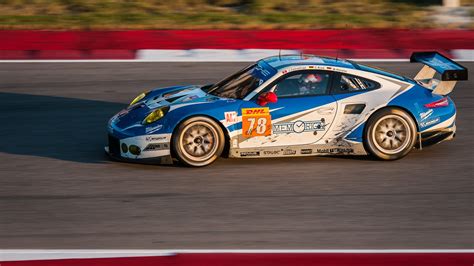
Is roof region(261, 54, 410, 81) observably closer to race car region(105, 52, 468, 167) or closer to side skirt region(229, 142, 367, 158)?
race car region(105, 52, 468, 167)

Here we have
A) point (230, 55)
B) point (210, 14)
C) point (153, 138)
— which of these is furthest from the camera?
point (210, 14)

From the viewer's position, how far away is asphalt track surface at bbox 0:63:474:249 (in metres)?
7.44

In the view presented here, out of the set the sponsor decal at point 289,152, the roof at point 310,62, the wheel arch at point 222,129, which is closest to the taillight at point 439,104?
the roof at point 310,62

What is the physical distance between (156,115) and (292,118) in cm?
148

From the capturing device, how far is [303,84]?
31.2ft

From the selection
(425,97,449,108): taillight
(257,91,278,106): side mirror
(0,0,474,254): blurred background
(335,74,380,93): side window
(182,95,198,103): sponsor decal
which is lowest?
(0,0,474,254): blurred background

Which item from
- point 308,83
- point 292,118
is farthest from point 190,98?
point 308,83

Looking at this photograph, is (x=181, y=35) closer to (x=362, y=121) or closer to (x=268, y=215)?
(x=362, y=121)

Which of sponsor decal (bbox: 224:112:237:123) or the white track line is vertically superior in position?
sponsor decal (bbox: 224:112:237:123)

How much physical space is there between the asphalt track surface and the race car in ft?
0.70

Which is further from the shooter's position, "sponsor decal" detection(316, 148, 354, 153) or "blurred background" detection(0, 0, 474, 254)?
"sponsor decal" detection(316, 148, 354, 153)

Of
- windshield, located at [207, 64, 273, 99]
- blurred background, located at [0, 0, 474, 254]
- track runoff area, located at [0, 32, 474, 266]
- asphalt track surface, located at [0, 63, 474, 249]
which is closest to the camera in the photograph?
track runoff area, located at [0, 32, 474, 266]

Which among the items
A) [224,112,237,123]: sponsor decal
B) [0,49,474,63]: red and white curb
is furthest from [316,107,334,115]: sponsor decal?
[0,49,474,63]: red and white curb

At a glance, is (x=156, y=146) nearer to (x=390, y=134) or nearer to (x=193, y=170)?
(x=193, y=170)
